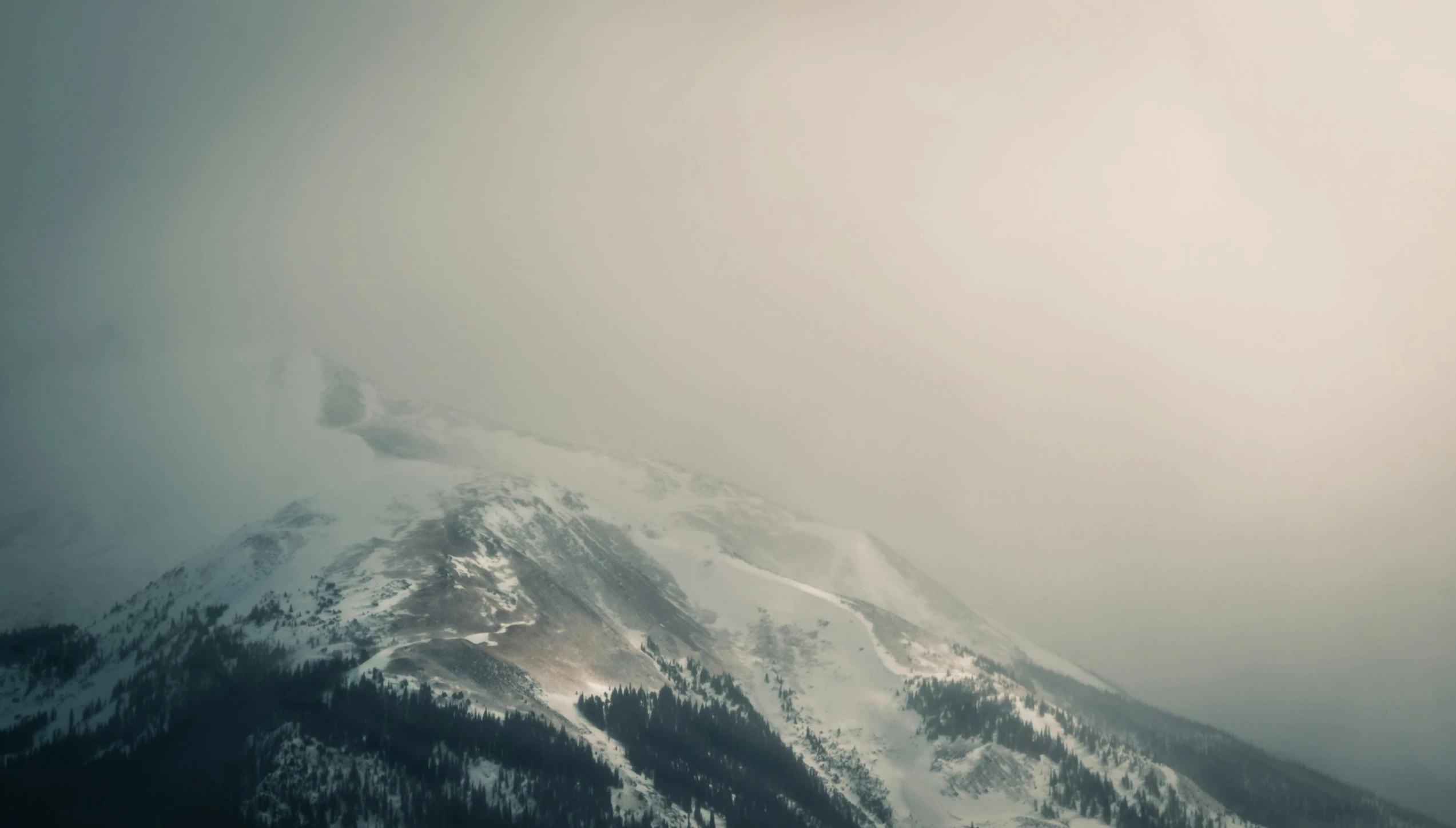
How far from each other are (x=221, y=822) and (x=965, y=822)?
148281mm

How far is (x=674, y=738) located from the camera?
188750 mm

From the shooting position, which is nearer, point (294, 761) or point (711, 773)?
point (294, 761)

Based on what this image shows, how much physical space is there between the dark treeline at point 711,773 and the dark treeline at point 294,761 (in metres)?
18.2

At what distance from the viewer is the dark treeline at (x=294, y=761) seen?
13338 cm

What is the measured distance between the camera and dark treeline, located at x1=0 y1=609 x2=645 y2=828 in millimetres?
133375

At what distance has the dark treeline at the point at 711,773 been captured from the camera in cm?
17288

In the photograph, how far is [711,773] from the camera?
18362 centimetres

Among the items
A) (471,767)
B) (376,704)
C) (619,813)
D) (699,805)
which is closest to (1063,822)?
(699,805)

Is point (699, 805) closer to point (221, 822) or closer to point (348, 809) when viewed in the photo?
point (348, 809)

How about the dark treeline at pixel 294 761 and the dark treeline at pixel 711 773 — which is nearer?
the dark treeline at pixel 294 761

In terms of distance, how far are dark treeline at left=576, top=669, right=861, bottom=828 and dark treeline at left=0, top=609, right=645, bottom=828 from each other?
59.6 feet

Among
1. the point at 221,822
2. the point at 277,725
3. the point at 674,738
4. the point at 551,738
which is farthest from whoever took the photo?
the point at 674,738

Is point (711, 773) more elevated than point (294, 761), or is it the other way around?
point (711, 773)

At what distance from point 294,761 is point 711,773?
81.3 m
